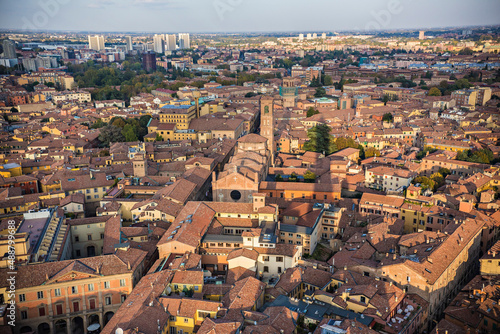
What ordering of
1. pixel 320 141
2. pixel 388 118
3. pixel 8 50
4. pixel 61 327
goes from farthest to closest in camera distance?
pixel 8 50 → pixel 388 118 → pixel 320 141 → pixel 61 327

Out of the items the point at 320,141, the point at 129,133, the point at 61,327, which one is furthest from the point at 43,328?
the point at 129,133

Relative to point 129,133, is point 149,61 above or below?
above

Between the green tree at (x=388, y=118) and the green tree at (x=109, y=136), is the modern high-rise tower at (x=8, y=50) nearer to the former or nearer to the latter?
the green tree at (x=109, y=136)

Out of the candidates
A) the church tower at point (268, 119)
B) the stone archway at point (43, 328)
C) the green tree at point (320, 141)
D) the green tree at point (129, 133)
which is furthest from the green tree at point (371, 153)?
the stone archway at point (43, 328)

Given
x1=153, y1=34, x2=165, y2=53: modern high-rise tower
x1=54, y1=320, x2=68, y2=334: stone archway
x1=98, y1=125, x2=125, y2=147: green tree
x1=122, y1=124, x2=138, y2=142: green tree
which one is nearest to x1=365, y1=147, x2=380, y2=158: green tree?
x1=122, y1=124, x2=138, y2=142: green tree

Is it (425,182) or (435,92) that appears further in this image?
(435,92)

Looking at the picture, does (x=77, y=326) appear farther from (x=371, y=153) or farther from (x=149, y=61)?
(x=149, y=61)

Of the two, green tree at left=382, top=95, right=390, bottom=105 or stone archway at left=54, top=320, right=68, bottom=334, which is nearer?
stone archway at left=54, top=320, right=68, bottom=334

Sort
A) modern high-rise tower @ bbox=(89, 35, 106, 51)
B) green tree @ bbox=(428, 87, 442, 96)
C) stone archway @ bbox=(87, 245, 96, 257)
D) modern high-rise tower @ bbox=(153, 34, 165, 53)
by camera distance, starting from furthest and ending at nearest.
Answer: modern high-rise tower @ bbox=(153, 34, 165, 53) → modern high-rise tower @ bbox=(89, 35, 106, 51) → green tree @ bbox=(428, 87, 442, 96) → stone archway @ bbox=(87, 245, 96, 257)

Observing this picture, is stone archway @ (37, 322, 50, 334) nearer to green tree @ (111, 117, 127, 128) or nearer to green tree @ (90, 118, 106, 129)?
green tree @ (111, 117, 127, 128)
